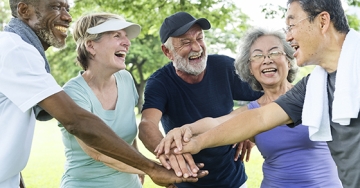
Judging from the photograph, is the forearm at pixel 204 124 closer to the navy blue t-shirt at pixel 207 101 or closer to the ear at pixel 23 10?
the navy blue t-shirt at pixel 207 101

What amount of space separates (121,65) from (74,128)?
907 mm

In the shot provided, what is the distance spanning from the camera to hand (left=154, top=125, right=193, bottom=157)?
10.1 ft

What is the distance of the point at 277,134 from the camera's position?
3.13 meters

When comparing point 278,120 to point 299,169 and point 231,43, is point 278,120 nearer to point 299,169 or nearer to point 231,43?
point 299,169

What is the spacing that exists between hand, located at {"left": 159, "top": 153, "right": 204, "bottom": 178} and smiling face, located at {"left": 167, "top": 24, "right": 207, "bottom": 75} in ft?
2.62

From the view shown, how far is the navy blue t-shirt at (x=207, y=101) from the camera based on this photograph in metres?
3.55

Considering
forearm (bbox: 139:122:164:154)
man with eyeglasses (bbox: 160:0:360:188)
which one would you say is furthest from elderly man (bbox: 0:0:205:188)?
man with eyeglasses (bbox: 160:0:360:188)

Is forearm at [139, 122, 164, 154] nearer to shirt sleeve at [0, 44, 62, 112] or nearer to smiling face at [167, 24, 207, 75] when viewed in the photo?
smiling face at [167, 24, 207, 75]

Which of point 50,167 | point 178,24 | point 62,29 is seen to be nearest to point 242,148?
point 178,24

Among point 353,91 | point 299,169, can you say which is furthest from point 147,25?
point 353,91

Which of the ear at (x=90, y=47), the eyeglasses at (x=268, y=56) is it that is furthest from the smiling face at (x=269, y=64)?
the ear at (x=90, y=47)

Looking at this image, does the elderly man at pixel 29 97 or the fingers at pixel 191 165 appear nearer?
the elderly man at pixel 29 97

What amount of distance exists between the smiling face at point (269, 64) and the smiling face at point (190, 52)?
1.48 ft

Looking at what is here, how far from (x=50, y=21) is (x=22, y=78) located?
2.07ft
